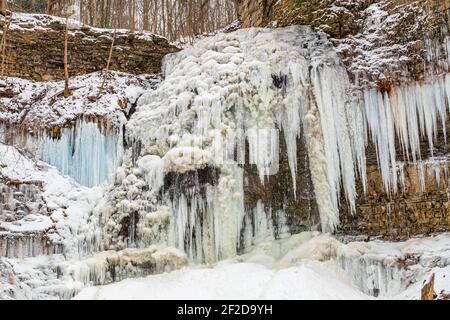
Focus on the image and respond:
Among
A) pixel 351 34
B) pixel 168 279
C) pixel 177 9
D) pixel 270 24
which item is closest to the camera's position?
pixel 168 279

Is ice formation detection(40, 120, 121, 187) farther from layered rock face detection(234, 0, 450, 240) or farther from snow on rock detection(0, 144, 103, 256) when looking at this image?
Result: layered rock face detection(234, 0, 450, 240)

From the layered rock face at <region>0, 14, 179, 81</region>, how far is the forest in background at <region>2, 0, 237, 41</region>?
16.5ft

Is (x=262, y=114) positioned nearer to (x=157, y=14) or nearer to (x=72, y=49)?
(x=72, y=49)

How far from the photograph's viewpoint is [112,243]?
377 inches

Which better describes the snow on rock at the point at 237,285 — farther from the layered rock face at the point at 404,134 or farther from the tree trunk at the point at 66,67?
the tree trunk at the point at 66,67

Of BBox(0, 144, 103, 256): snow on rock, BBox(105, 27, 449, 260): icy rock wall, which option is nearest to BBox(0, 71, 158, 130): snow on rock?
BBox(0, 144, 103, 256): snow on rock

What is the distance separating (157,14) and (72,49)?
946 centimetres

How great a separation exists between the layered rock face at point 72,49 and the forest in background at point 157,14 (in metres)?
5.02

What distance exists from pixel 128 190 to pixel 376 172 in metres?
4.54

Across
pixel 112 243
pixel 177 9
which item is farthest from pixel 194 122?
pixel 177 9

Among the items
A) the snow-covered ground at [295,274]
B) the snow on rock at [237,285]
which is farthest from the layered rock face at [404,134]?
the snow on rock at [237,285]

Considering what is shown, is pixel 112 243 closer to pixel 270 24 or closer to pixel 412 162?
pixel 412 162

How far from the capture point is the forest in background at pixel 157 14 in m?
19.3

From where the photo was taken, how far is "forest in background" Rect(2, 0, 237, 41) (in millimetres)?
19272
